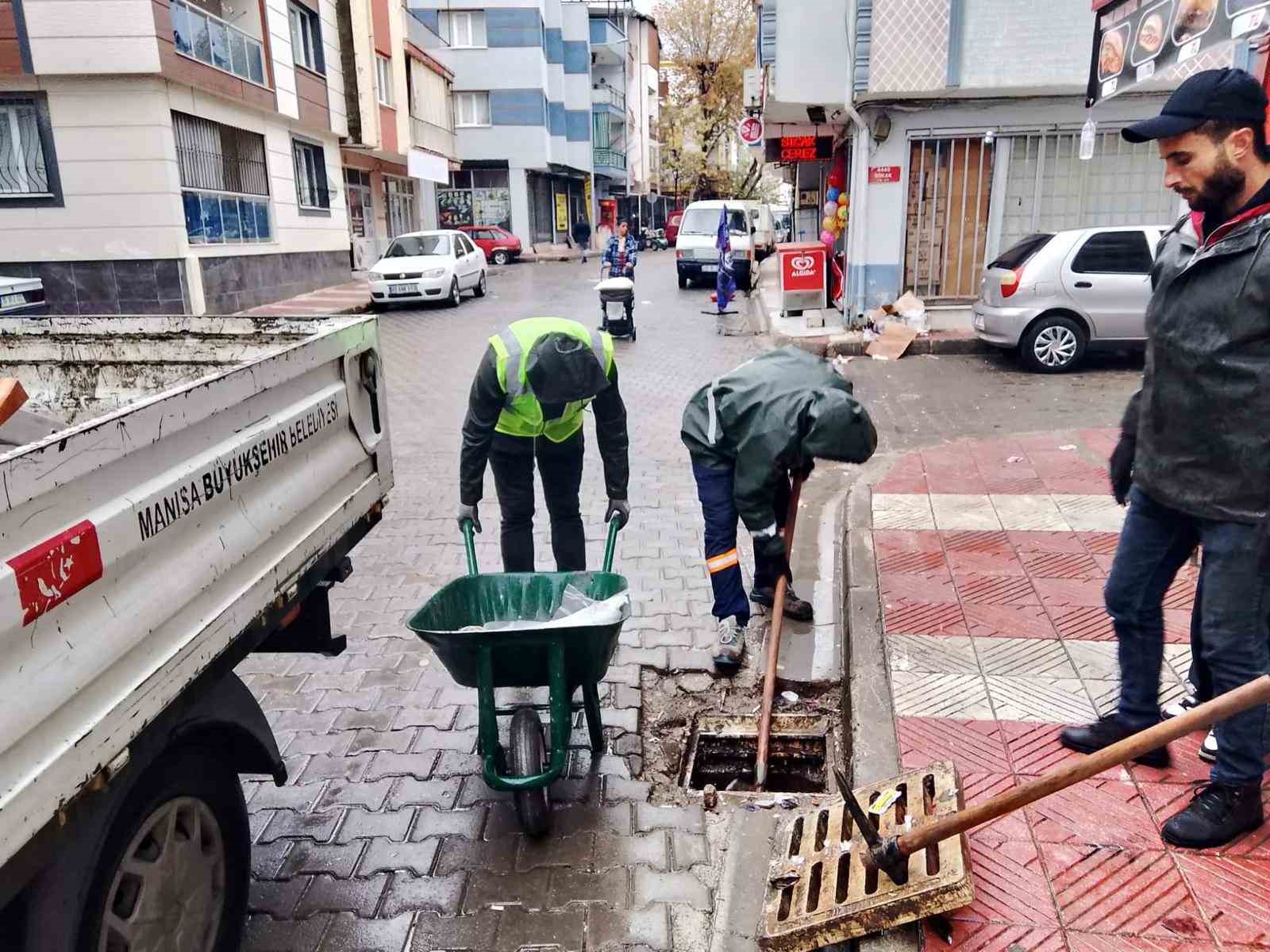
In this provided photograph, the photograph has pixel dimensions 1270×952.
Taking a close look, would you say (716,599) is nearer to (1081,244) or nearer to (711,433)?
(711,433)

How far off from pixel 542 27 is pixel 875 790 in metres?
40.2

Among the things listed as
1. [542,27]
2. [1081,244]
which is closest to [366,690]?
[1081,244]

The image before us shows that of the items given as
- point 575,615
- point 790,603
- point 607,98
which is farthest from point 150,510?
point 607,98

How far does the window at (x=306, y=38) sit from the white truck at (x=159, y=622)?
65.7 feet

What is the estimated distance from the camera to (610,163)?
50781 mm

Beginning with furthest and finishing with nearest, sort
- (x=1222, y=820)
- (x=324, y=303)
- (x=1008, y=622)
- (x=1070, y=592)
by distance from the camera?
(x=324, y=303), (x=1070, y=592), (x=1008, y=622), (x=1222, y=820)

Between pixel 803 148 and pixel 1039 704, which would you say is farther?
pixel 803 148

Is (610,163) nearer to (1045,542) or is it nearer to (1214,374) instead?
(1045,542)

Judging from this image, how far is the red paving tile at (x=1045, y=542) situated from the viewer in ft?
17.5

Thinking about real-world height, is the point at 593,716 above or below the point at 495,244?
below

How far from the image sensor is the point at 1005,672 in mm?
3967

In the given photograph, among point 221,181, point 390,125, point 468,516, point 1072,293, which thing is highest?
point 390,125

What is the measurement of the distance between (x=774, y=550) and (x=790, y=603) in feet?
3.06

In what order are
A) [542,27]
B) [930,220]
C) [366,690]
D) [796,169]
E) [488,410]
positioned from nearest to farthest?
1. [488,410]
2. [366,690]
3. [930,220]
4. [796,169]
5. [542,27]
